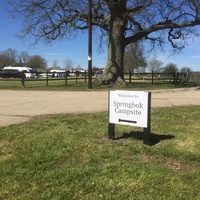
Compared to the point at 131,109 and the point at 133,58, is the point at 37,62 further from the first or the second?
the point at 131,109

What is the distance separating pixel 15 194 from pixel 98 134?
276cm

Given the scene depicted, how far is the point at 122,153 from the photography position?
489 centimetres

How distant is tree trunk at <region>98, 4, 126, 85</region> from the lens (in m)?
20.9

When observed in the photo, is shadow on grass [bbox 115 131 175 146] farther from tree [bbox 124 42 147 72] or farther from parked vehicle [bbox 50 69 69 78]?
tree [bbox 124 42 147 72]

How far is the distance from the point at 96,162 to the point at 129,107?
1.34 metres

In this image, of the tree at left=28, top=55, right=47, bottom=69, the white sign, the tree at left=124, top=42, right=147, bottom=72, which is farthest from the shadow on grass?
the tree at left=28, top=55, right=47, bottom=69

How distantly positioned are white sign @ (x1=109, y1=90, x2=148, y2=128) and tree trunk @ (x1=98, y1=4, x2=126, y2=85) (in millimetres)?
15270

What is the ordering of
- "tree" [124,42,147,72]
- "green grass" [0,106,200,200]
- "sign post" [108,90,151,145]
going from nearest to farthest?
"green grass" [0,106,200,200] → "sign post" [108,90,151,145] → "tree" [124,42,147,72]

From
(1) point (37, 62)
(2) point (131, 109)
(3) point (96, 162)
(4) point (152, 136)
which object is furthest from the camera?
(1) point (37, 62)

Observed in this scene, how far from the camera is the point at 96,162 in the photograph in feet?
14.7

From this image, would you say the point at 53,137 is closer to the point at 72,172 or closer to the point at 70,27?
the point at 72,172

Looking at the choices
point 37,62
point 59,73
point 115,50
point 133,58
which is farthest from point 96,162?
point 37,62

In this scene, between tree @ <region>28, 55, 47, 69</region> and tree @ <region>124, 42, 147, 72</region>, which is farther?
tree @ <region>28, 55, 47, 69</region>

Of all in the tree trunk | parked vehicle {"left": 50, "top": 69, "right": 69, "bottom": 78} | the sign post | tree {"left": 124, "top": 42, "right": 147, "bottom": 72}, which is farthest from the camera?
tree {"left": 124, "top": 42, "right": 147, "bottom": 72}
